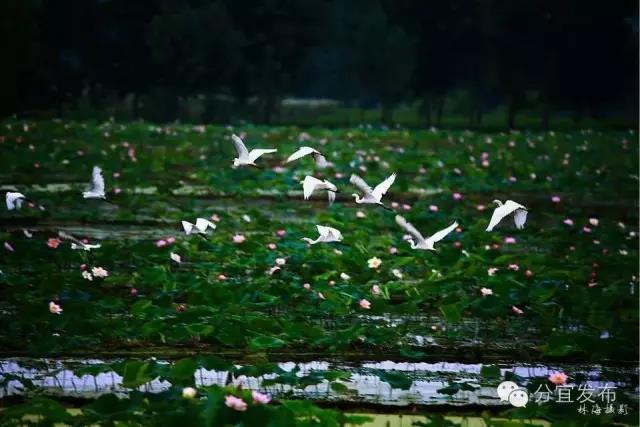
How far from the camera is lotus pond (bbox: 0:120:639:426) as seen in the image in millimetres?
1933

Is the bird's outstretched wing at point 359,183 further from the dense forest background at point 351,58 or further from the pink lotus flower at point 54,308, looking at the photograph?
the dense forest background at point 351,58

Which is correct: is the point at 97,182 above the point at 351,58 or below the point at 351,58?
below

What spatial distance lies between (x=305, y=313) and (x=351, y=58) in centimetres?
1075

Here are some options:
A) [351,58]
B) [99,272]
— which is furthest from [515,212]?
[351,58]

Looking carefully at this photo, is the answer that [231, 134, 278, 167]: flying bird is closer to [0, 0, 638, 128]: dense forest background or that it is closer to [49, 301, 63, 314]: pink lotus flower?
[49, 301, 63, 314]: pink lotus flower

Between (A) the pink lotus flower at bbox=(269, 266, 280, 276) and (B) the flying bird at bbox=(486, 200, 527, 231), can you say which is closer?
(B) the flying bird at bbox=(486, 200, 527, 231)

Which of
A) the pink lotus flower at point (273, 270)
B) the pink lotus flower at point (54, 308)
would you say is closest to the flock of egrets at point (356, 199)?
the pink lotus flower at point (273, 270)

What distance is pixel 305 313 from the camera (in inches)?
103

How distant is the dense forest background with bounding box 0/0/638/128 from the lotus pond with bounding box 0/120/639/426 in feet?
23.4

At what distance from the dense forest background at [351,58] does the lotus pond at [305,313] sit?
7119mm

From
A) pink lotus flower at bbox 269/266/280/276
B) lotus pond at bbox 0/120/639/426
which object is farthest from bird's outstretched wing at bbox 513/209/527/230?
pink lotus flower at bbox 269/266/280/276

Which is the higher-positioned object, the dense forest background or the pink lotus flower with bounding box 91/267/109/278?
the dense forest background

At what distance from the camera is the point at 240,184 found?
5.60 m

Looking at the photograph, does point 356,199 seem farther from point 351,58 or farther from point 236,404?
point 351,58
